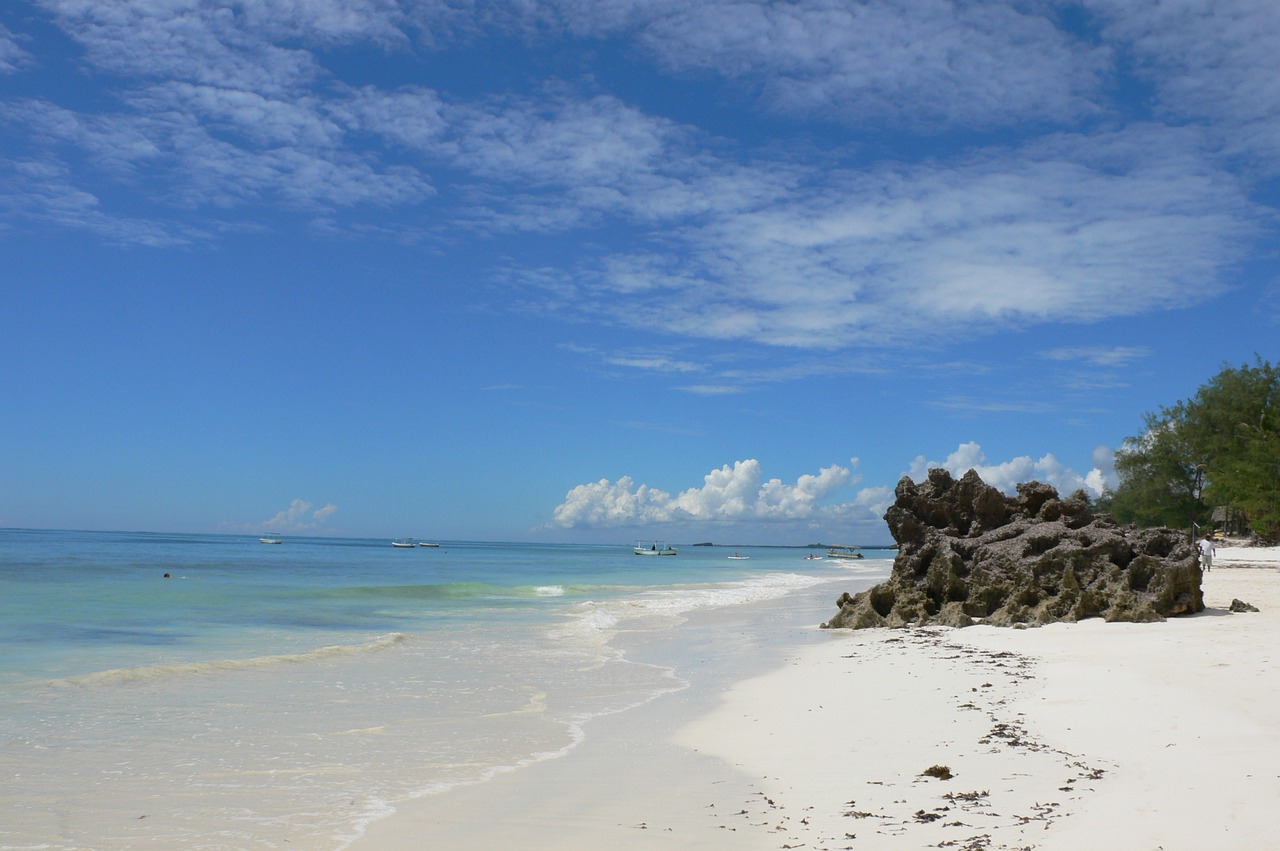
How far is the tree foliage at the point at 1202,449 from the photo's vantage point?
55.8 meters

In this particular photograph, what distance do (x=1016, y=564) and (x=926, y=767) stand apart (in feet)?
38.6

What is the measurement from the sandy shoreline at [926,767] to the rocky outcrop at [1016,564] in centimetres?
403

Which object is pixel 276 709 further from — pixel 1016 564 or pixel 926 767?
pixel 1016 564

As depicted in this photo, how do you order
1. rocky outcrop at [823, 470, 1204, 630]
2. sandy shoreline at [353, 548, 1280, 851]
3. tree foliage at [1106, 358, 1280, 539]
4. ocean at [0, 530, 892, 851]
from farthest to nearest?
1. tree foliage at [1106, 358, 1280, 539]
2. rocky outcrop at [823, 470, 1204, 630]
3. ocean at [0, 530, 892, 851]
4. sandy shoreline at [353, 548, 1280, 851]

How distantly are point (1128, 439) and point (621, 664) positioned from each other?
64372 millimetres

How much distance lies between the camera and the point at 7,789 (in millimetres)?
6961

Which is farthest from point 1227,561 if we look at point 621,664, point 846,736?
point 846,736

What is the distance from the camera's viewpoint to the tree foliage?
55844 mm

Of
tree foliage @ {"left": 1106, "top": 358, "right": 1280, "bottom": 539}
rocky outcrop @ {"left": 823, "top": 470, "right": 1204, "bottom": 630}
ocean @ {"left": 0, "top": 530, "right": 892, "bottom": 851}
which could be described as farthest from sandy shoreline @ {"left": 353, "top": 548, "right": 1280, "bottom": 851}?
tree foliage @ {"left": 1106, "top": 358, "right": 1280, "bottom": 539}

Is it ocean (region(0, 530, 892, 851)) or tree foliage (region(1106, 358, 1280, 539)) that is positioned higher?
tree foliage (region(1106, 358, 1280, 539))

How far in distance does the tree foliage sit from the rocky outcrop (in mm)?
40124

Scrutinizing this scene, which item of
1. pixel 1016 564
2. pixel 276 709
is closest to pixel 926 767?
pixel 276 709

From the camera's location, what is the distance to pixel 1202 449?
60.8m

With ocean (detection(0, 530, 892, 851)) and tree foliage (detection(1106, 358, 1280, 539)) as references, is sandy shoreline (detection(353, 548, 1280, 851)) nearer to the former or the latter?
ocean (detection(0, 530, 892, 851))
